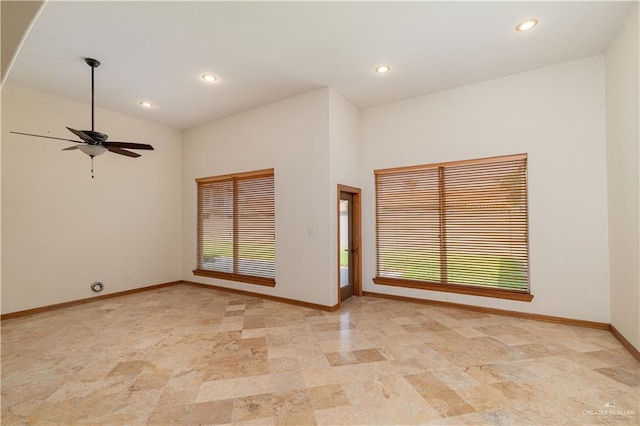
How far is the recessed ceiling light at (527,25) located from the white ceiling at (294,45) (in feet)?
0.23

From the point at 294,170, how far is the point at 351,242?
1.71 m

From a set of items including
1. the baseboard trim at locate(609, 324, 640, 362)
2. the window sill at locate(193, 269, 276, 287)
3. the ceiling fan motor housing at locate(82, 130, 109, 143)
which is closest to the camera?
the baseboard trim at locate(609, 324, 640, 362)

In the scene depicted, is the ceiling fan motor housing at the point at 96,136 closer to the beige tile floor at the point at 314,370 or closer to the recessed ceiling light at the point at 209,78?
the recessed ceiling light at the point at 209,78

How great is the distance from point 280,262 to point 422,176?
291cm

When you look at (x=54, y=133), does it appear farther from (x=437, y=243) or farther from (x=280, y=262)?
(x=437, y=243)

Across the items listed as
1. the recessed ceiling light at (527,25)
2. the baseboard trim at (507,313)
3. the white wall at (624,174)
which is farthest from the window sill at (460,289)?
the recessed ceiling light at (527,25)

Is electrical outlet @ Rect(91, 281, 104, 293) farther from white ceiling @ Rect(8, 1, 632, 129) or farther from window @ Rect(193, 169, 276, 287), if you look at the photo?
white ceiling @ Rect(8, 1, 632, 129)

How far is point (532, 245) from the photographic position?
392 cm

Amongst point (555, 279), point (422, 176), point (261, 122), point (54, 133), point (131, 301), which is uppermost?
point (261, 122)

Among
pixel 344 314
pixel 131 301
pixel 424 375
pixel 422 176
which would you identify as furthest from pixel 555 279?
pixel 131 301

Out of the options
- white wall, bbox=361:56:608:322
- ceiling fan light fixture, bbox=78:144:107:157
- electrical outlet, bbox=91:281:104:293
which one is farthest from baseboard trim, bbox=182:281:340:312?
ceiling fan light fixture, bbox=78:144:107:157

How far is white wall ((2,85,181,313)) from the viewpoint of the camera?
14.0 ft

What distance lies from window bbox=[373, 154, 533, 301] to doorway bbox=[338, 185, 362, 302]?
372 mm

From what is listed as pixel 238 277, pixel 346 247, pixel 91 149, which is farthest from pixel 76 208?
pixel 346 247
